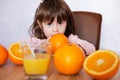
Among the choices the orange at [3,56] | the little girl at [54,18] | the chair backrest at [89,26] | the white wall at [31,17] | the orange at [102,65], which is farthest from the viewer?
the white wall at [31,17]

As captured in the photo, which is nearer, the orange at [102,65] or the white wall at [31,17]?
the orange at [102,65]

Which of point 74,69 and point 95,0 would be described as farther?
point 95,0

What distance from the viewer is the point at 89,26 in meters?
1.66

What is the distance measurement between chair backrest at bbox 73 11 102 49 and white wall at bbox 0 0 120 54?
46 cm

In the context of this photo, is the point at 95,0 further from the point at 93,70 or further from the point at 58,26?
the point at 93,70

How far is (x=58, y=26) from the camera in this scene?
1.47m

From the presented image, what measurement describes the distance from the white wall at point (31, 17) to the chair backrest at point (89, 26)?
0.46 m

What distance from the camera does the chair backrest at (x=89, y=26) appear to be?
5.37 ft

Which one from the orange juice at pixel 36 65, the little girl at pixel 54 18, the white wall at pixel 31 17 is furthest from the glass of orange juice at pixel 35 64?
the white wall at pixel 31 17

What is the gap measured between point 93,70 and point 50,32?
70 centimetres

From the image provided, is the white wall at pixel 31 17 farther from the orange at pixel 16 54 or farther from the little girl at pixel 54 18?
the orange at pixel 16 54

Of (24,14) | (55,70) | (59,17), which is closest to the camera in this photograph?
(55,70)

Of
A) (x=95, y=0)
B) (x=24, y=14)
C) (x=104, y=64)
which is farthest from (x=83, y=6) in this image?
(x=104, y=64)

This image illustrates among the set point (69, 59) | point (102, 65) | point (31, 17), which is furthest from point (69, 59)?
point (31, 17)
